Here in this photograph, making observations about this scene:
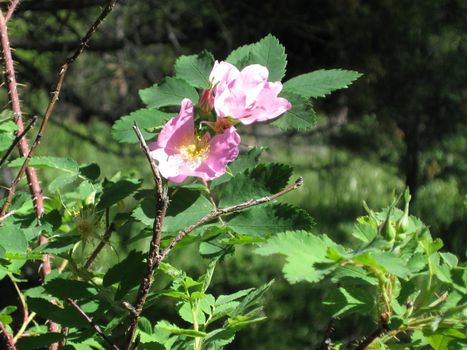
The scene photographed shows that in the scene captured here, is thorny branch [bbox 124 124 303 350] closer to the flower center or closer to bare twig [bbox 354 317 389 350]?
the flower center

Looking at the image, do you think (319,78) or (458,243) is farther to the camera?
(458,243)

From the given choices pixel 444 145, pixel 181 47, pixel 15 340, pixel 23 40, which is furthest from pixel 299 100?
pixel 444 145

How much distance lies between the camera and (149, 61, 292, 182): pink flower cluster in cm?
100

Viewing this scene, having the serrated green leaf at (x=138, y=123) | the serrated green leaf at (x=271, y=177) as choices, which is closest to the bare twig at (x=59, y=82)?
the serrated green leaf at (x=138, y=123)

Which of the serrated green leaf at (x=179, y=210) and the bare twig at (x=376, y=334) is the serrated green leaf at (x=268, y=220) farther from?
the bare twig at (x=376, y=334)

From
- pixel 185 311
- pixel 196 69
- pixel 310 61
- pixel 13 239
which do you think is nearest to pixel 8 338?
pixel 13 239

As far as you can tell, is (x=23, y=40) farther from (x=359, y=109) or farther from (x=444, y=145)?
(x=444, y=145)

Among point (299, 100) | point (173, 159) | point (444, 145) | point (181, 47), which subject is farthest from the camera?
point (444, 145)

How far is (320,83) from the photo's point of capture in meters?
1.16

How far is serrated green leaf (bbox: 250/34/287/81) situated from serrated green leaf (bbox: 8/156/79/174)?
14.4 inches

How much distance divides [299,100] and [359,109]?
3.56 metres

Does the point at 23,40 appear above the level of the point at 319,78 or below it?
below

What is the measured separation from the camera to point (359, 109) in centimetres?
461

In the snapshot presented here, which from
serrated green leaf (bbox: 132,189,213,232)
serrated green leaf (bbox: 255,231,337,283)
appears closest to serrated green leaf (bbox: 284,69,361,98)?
serrated green leaf (bbox: 132,189,213,232)
